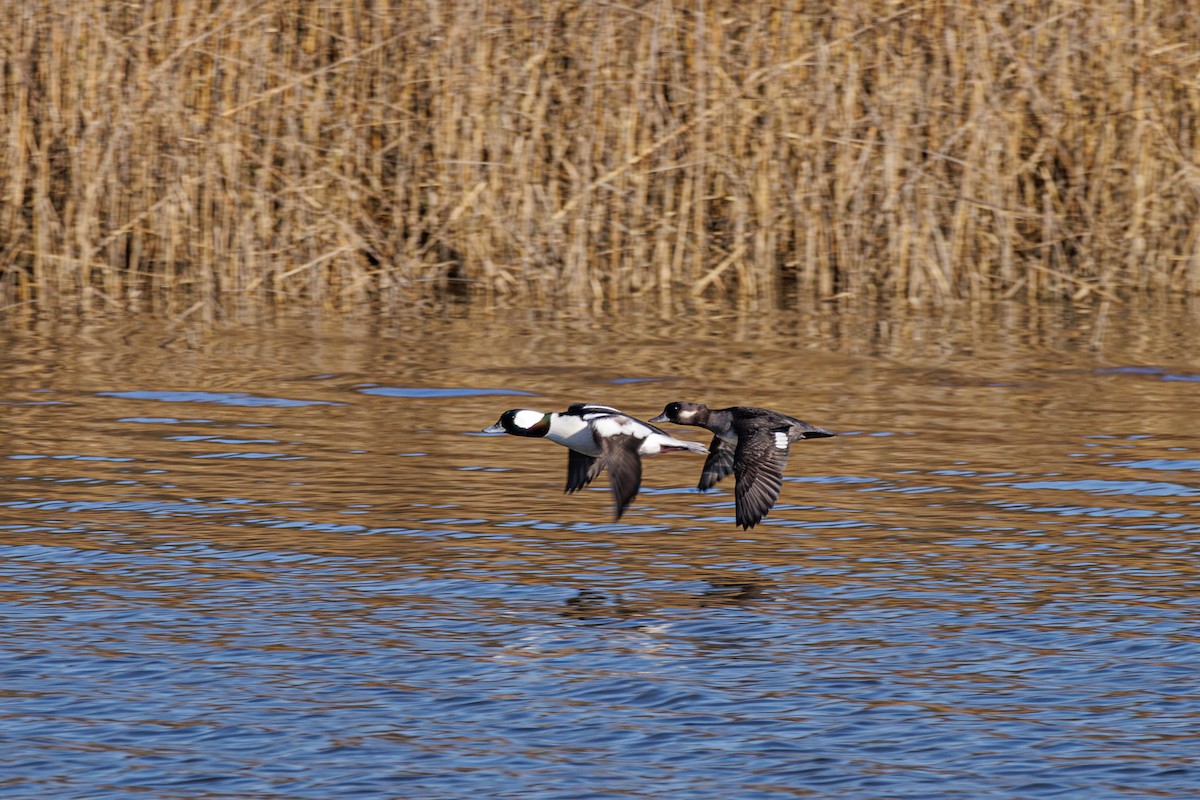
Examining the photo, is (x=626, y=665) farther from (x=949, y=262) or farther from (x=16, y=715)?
(x=949, y=262)

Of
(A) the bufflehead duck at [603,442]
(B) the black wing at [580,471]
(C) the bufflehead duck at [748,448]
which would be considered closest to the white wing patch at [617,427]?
(A) the bufflehead duck at [603,442]

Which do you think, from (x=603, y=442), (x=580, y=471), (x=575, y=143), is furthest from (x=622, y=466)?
(x=575, y=143)

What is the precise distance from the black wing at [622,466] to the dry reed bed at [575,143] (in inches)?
235

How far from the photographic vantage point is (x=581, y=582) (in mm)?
7660

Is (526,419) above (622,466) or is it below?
above

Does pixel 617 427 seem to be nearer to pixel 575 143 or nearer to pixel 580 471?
pixel 580 471

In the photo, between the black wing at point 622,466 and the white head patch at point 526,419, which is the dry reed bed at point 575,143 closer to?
the white head patch at point 526,419

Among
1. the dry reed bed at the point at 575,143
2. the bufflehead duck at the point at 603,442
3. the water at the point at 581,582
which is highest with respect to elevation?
the dry reed bed at the point at 575,143

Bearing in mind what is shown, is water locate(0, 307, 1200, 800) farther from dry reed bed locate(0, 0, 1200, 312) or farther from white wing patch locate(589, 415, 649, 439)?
dry reed bed locate(0, 0, 1200, 312)

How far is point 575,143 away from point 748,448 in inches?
253

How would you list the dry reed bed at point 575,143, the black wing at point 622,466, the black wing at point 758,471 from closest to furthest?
the black wing at point 758,471
the black wing at point 622,466
the dry reed bed at point 575,143

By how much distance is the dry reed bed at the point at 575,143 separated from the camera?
14016 mm

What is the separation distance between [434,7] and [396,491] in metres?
5.69

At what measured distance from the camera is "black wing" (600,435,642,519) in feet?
27.1
